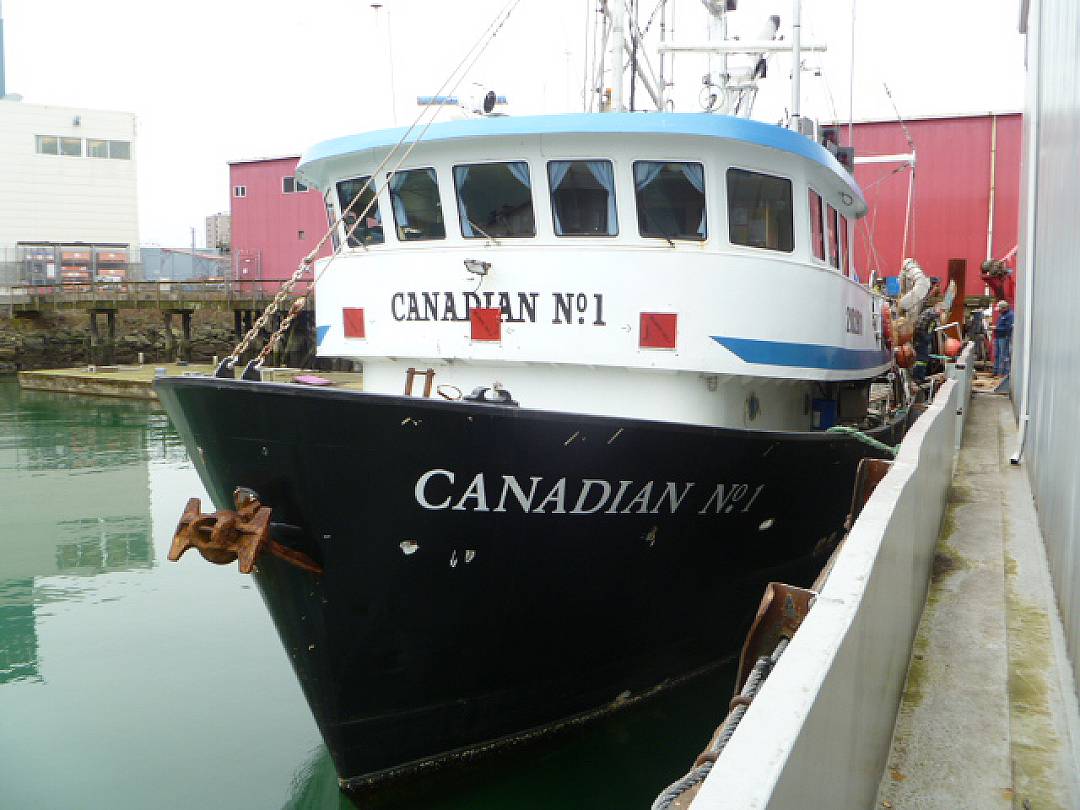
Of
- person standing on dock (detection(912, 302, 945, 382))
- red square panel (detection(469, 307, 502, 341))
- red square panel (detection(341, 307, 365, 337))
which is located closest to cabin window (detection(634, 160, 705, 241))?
red square panel (detection(469, 307, 502, 341))

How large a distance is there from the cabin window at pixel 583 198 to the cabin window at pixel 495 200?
0.65 feet

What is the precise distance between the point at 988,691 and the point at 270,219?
36.8m

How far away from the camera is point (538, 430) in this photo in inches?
211

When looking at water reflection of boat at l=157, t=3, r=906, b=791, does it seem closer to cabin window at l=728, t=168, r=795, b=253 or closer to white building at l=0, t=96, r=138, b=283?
cabin window at l=728, t=168, r=795, b=253

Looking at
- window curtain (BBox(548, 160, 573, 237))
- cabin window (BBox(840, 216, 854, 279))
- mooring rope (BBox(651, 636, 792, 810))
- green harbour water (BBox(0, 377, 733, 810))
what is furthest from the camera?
cabin window (BBox(840, 216, 854, 279))

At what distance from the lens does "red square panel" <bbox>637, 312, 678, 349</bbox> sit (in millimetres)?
6660

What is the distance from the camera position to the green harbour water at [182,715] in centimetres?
636

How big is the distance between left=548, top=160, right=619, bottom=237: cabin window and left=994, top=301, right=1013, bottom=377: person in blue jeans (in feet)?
46.5

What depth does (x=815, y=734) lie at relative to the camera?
2178mm

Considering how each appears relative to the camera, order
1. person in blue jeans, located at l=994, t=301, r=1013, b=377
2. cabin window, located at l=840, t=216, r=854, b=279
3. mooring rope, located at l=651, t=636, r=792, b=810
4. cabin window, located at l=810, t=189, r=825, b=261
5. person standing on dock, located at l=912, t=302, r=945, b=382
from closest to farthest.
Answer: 1. mooring rope, located at l=651, t=636, r=792, b=810
2. cabin window, located at l=810, t=189, r=825, b=261
3. cabin window, located at l=840, t=216, r=854, b=279
4. person standing on dock, located at l=912, t=302, r=945, b=382
5. person in blue jeans, located at l=994, t=301, r=1013, b=377

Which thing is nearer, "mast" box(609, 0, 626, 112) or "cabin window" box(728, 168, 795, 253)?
"cabin window" box(728, 168, 795, 253)

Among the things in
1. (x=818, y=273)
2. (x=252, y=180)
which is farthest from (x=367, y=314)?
(x=252, y=180)

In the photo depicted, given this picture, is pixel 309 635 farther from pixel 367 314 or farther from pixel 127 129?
pixel 127 129

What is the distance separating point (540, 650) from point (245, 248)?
35619 millimetres
